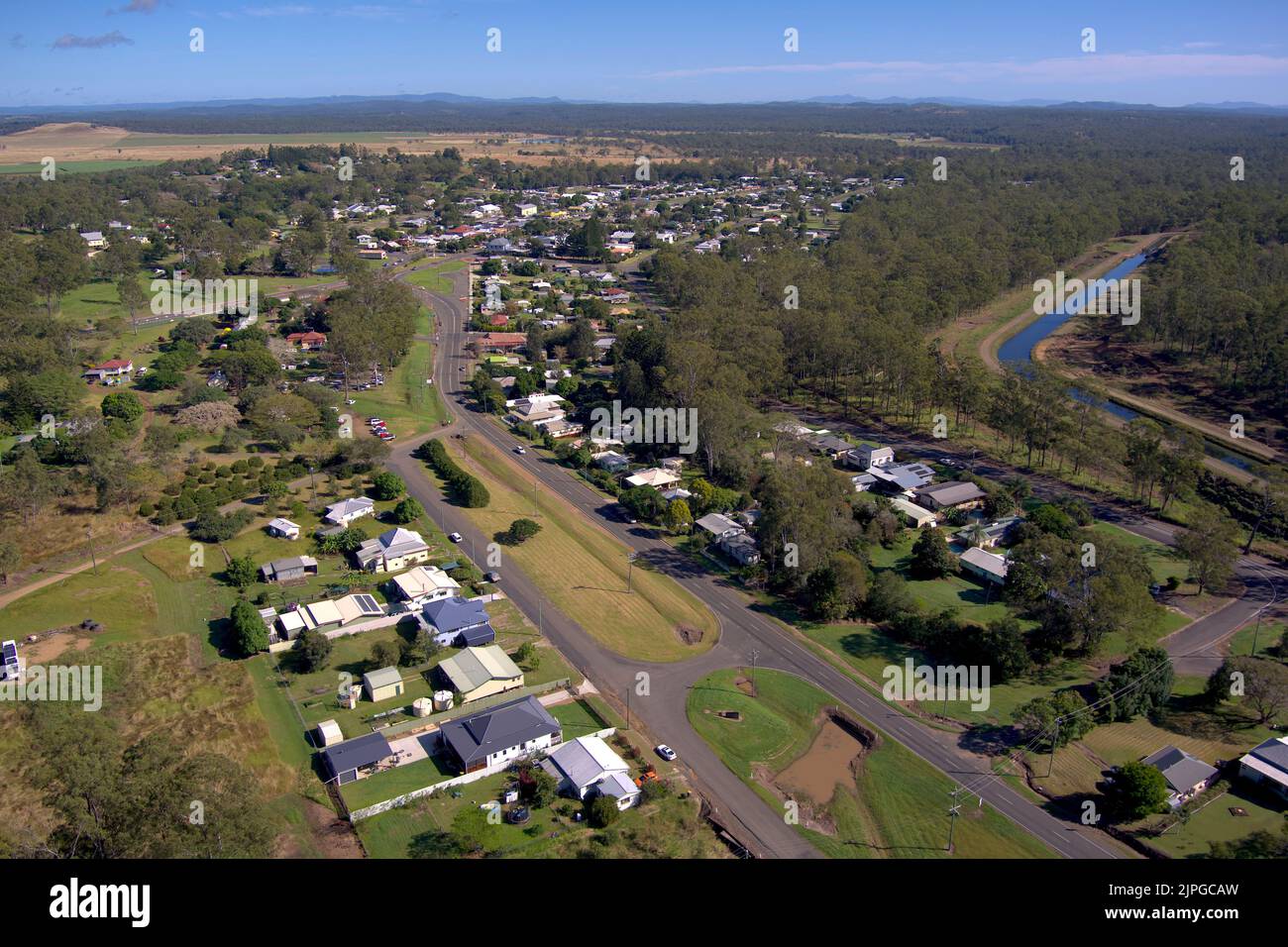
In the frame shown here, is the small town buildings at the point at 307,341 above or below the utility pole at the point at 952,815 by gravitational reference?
above

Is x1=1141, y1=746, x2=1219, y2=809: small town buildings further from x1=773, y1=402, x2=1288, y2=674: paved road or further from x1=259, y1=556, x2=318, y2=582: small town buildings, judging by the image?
x1=259, y1=556, x2=318, y2=582: small town buildings

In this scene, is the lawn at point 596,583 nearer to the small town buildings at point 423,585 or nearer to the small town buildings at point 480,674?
the small town buildings at point 423,585

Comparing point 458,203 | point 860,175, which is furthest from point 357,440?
point 860,175

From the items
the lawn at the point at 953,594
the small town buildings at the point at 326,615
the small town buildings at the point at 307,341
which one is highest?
the small town buildings at the point at 307,341

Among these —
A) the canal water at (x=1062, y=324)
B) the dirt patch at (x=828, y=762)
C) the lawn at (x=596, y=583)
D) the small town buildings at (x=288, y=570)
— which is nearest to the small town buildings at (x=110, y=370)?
the lawn at (x=596, y=583)

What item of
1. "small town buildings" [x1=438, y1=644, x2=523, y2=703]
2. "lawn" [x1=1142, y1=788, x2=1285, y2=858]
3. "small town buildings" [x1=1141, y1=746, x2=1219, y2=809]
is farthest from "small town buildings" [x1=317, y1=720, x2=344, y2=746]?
"small town buildings" [x1=1141, y1=746, x2=1219, y2=809]

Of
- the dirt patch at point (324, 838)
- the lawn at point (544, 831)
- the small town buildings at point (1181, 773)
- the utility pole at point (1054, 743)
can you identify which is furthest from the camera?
the utility pole at point (1054, 743)
